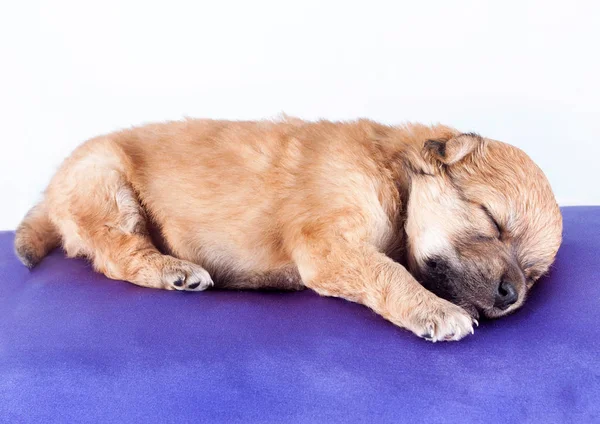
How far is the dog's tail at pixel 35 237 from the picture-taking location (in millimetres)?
4234

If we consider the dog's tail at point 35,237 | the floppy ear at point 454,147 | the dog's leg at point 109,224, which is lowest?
the dog's tail at point 35,237

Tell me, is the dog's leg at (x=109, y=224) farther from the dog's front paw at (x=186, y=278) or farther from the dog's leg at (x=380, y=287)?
the dog's leg at (x=380, y=287)

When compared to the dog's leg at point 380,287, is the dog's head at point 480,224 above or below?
above

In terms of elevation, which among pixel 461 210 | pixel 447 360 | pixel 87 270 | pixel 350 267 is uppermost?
pixel 461 210

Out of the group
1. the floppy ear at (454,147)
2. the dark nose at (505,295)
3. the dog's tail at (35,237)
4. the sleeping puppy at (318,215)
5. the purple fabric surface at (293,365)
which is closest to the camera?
the purple fabric surface at (293,365)

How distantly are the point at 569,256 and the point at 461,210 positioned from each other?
3.15 ft

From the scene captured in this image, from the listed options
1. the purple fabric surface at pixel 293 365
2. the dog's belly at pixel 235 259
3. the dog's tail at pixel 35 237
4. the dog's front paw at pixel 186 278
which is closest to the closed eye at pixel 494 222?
the purple fabric surface at pixel 293 365

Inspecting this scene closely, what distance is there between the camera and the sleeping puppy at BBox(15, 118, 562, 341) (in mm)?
3164

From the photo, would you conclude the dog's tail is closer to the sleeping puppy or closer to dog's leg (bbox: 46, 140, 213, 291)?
the sleeping puppy

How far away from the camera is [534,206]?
323 cm

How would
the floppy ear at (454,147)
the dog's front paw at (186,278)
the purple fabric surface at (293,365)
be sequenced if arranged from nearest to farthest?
the purple fabric surface at (293,365) → the floppy ear at (454,147) → the dog's front paw at (186,278)

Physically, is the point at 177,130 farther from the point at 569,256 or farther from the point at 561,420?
the point at 561,420

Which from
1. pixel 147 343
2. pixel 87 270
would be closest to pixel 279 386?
pixel 147 343

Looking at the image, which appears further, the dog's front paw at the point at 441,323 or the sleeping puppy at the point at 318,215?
the sleeping puppy at the point at 318,215
